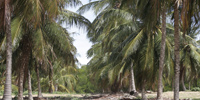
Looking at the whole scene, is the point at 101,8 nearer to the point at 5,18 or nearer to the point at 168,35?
the point at 168,35

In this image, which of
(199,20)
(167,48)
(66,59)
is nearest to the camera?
(199,20)

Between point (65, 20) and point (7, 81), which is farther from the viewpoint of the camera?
point (65, 20)

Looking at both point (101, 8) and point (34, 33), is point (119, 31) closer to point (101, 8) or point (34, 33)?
point (101, 8)

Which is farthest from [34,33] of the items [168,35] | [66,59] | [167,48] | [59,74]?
[59,74]

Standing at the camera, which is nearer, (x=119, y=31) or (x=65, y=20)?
(x=65, y=20)

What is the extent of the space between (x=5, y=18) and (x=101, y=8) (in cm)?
1189

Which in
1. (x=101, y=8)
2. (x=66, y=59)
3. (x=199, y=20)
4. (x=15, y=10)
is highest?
(x=101, y=8)

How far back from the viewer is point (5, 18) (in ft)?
25.9

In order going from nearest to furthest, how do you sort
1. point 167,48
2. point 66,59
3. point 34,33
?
1. point 34,33
2. point 167,48
3. point 66,59

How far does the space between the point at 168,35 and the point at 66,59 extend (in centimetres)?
593

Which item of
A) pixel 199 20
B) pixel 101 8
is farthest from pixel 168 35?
pixel 101 8

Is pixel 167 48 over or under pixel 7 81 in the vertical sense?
over

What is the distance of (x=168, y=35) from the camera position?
13.9 meters

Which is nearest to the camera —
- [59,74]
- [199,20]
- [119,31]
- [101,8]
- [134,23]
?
[199,20]
